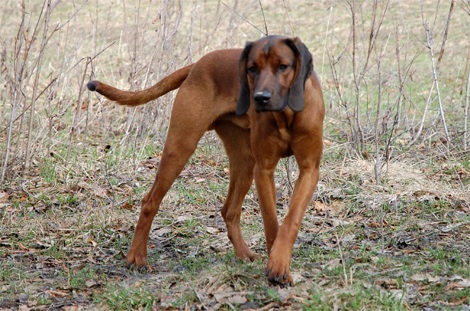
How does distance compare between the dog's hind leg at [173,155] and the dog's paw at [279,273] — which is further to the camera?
the dog's hind leg at [173,155]

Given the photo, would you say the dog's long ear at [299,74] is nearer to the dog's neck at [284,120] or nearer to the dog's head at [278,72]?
the dog's head at [278,72]

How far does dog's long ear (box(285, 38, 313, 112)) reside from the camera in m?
4.28

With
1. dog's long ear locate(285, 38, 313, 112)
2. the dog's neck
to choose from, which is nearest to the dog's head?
dog's long ear locate(285, 38, 313, 112)

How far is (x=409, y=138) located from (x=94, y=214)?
12.1 ft

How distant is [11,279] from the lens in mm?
4945

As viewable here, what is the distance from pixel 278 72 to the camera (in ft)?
14.2

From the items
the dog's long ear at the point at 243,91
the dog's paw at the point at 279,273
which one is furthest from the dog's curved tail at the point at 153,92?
the dog's paw at the point at 279,273

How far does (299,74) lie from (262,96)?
30 cm

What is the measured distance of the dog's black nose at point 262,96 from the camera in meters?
4.17

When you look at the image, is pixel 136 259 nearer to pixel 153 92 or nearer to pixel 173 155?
pixel 173 155

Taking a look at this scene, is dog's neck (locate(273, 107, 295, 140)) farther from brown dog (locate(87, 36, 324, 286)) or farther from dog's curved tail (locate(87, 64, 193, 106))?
dog's curved tail (locate(87, 64, 193, 106))

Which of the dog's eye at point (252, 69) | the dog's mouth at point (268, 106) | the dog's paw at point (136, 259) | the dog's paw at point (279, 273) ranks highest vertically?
the dog's eye at point (252, 69)

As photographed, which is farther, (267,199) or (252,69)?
(267,199)

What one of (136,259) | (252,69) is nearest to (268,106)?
(252,69)
